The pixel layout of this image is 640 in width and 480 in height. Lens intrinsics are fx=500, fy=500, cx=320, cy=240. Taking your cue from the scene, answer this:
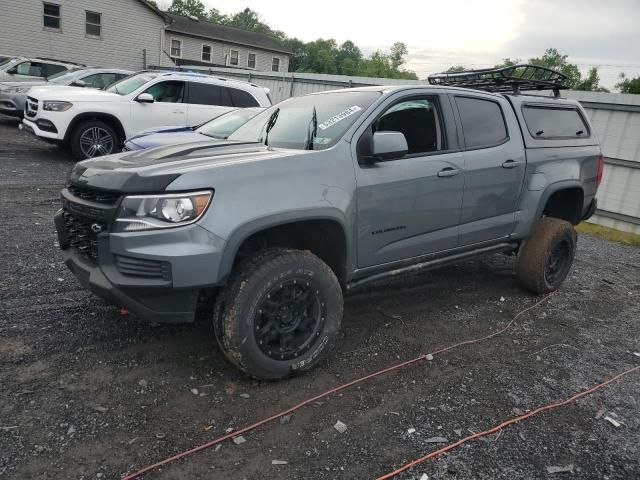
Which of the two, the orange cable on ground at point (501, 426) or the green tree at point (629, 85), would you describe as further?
the green tree at point (629, 85)

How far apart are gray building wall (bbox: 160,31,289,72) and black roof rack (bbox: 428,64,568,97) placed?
3371cm

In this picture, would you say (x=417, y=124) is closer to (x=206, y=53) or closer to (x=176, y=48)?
(x=176, y=48)

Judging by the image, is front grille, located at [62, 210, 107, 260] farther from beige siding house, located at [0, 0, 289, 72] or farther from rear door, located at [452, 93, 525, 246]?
beige siding house, located at [0, 0, 289, 72]

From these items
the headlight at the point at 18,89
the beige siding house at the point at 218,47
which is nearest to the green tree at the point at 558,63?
the beige siding house at the point at 218,47

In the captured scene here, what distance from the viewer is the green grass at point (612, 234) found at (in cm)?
841

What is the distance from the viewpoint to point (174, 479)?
236 centimetres

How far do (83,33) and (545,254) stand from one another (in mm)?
26333

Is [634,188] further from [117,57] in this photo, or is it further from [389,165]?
[117,57]

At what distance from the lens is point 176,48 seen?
3584 cm

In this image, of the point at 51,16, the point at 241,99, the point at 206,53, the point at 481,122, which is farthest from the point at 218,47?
the point at 481,122

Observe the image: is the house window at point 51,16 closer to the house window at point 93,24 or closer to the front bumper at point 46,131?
the house window at point 93,24

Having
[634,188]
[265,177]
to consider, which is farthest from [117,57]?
[265,177]

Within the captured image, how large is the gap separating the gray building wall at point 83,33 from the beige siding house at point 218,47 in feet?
22.0

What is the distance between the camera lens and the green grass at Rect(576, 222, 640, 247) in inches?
331
